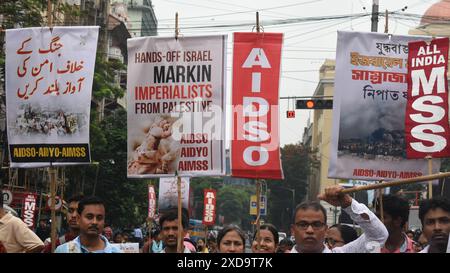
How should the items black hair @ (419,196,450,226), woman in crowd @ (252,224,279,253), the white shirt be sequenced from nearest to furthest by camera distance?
1. the white shirt
2. black hair @ (419,196,450,226)
3. woman in crowd @ (252,224,279,253)

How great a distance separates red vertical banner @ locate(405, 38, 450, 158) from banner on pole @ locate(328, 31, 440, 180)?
0.15m

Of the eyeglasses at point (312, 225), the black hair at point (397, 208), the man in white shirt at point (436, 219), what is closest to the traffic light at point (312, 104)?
the black hair at point (397, 208)

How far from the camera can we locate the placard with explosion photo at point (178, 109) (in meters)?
7.79

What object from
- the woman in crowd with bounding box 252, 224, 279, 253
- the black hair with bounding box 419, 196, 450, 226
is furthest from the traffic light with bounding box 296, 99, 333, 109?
the black hair with bounding box 419, 196, 450, 226

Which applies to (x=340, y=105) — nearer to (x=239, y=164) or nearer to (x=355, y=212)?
(x=239, y=164)

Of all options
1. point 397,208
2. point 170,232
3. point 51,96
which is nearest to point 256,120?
point 170,232

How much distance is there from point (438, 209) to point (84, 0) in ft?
126

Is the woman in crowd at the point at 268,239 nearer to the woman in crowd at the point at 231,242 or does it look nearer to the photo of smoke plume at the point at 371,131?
the woman in crowd at the point at 231,242

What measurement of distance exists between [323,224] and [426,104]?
3.40 meters

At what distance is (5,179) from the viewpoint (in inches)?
1178

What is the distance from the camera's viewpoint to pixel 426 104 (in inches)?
334

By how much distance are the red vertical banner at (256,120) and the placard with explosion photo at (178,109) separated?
0.72ft

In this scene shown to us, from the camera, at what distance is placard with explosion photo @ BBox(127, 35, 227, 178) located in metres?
7.79

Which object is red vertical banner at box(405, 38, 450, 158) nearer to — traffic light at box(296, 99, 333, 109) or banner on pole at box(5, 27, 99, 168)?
banner on pole at box(5, 27, 99, 168)
